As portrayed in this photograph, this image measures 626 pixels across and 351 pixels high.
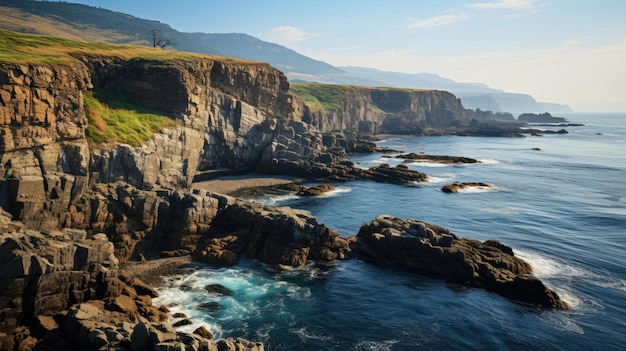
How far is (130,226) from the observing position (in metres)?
43.5

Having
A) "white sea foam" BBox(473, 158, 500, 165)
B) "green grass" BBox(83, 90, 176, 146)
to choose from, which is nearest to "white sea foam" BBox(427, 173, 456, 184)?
"white sea foam" BBox(473, 158, 500, 165)

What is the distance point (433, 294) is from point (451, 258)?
18.4ft

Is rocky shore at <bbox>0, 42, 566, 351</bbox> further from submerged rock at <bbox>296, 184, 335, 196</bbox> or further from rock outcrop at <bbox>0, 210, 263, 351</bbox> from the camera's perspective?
submerged rock at <bbox>296, 184, 335, 196</bbox>

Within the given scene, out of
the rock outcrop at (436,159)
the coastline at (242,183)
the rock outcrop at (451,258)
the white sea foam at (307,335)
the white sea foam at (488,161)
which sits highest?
the white sea foam at (488,161)

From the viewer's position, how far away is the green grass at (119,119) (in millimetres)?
55284

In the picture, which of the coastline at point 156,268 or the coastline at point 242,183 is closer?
the coastline at point 156,268

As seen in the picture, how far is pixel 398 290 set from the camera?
38406mm

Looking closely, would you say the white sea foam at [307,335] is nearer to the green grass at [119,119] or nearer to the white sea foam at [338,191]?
the green grass at [119,119]

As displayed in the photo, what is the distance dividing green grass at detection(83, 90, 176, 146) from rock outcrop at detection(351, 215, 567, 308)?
36306mm

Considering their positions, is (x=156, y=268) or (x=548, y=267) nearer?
(x=156, y=268)

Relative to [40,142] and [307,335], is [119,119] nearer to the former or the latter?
[40,142]

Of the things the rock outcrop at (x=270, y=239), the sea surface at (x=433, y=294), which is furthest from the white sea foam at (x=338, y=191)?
the rock outcrop at (x=270, y=239)

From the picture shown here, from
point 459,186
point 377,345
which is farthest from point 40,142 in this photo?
point 459,186

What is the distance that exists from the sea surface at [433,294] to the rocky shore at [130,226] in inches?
106
